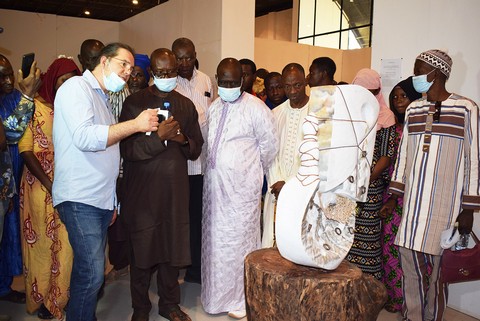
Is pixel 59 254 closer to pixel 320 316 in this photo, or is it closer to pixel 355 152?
pixel 320 316

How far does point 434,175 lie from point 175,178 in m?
1.61

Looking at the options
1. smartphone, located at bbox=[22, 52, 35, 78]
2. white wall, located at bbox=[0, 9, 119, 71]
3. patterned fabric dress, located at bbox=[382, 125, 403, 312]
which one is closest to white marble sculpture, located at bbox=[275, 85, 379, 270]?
patterned fabric dress, located at bbox=[382, 125, 403, 312]

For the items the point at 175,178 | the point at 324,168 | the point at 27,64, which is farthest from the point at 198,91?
the point at 324,168

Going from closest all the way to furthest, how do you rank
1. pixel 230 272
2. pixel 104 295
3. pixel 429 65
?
pixel 429 65 < pixel 230 272 < pixel 104 295

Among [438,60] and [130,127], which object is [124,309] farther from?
[438,60]

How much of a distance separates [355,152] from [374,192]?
1.47 metres

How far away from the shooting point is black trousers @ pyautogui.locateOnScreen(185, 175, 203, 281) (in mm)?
3713

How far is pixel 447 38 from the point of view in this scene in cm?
344

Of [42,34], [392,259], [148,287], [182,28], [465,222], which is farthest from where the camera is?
[42,34]

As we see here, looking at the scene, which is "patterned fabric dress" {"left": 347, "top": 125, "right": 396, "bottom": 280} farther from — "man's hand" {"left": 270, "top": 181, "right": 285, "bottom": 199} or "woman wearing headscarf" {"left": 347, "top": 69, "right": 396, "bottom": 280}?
"man's hand" {"left": 270, "top": 181, "right": 285, "bottom": 199}

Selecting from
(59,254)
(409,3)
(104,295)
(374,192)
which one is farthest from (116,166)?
(409,3)

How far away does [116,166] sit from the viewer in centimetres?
244

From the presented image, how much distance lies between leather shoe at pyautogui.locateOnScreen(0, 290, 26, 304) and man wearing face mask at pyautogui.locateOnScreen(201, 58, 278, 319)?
4.57 ft

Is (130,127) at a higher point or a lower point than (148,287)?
higher
